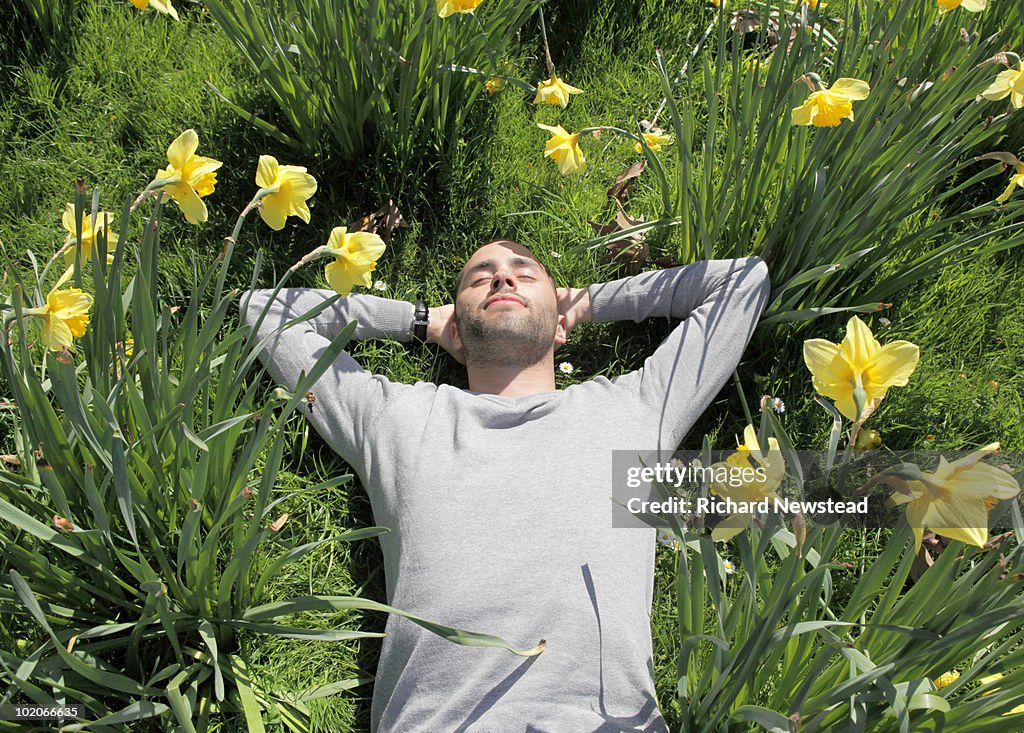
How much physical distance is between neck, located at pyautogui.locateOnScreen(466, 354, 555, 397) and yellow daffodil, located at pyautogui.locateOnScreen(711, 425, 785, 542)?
3.33 feet

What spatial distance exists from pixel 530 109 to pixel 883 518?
6.31 feet

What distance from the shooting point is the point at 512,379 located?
2346 mm

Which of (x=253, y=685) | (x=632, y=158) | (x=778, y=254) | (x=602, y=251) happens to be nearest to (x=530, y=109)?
(x=632, y=158)

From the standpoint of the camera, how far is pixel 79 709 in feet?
5.58

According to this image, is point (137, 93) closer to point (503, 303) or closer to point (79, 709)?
point (503, 303)

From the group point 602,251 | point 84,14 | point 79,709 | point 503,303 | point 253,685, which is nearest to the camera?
point 79,709

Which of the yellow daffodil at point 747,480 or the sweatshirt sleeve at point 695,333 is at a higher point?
the sweatshirt sleeve at point 695,333

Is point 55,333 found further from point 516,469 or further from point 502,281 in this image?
point 502,281

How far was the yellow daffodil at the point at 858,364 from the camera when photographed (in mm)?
1273

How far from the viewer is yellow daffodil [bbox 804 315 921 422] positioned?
1.27 m

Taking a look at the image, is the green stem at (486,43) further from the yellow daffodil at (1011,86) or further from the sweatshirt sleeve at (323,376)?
the yellow daffodil at (1011,86)

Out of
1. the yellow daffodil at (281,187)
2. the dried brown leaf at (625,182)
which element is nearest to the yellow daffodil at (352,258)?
the yellow daffodil at (281,187)

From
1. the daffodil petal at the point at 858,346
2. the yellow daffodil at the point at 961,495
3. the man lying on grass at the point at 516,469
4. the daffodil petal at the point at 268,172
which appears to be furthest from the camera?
the man lying on grass at the point at 516,469

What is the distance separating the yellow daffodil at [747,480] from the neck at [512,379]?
1.02 meters
